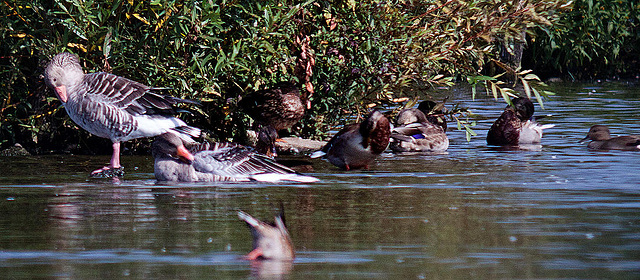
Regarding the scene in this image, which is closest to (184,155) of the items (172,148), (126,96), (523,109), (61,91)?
(172,148)

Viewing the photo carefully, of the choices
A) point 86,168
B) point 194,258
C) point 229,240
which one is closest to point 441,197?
point 229,240

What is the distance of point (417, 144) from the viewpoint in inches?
539

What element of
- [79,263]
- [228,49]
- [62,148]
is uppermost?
[228,49]

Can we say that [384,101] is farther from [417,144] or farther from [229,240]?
[229,240]

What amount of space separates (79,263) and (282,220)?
49.0 inches

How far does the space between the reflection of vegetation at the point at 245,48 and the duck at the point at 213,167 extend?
1.76 m

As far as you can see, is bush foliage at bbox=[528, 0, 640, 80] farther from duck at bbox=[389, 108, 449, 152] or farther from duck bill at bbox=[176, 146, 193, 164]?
duck bill at bbox=[176, 146, 193, 164]

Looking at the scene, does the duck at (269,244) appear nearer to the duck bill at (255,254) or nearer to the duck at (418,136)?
the duck bill at (255,254)

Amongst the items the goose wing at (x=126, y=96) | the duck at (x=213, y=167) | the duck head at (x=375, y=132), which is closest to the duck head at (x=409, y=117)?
the duck head at (x=375, y=132)

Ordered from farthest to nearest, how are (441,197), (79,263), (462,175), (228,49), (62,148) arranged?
(62,148), (228,49), (462,175), (441,197), (79,263)

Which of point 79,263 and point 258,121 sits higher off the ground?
point 258,121

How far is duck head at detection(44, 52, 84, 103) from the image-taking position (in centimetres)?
1011

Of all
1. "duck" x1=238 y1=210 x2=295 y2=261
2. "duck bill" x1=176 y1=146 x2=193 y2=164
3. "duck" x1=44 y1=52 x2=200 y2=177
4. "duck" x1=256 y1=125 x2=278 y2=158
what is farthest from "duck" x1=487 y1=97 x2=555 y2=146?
"duck" x1=238 y1=210 x2=295 y2=261

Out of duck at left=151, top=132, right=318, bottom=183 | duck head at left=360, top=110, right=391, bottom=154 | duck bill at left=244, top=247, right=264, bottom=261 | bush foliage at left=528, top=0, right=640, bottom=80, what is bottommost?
duck bill at left=244, top=247, right=264, bottom=261
